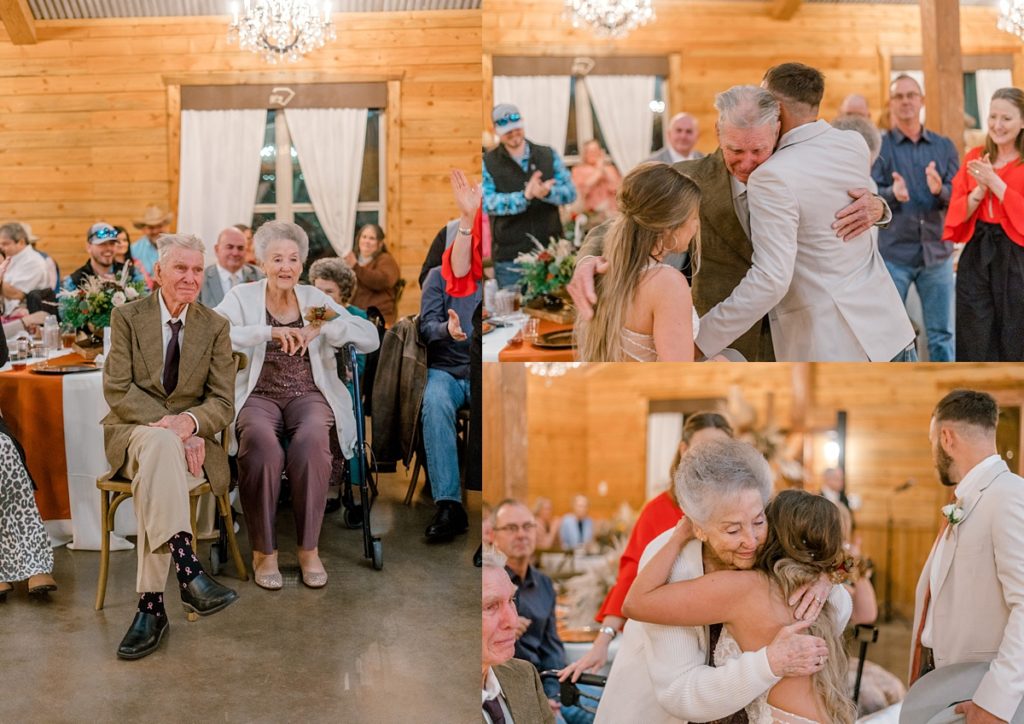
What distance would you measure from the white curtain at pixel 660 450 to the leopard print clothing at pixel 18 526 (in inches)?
76.7

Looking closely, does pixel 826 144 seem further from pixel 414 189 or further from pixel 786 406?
pixel 414 189

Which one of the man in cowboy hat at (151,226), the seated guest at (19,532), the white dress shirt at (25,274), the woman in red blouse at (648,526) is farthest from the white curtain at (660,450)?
the white dress shirt at (25,274)

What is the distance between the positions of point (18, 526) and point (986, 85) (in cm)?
285

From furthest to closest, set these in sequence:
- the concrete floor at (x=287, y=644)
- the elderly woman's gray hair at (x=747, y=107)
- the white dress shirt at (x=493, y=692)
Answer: the concrete floor at (x=287, y=644) < the white dress shirt at (x=493, y=692) < the elderly woman's gray hair at (x=747, y=107)

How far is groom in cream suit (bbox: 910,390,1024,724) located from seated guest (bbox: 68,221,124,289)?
7.81 ft

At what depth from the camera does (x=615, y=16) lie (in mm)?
2232

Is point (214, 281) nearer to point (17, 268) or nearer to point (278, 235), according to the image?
point (278, 235)

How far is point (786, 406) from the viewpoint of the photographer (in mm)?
2309

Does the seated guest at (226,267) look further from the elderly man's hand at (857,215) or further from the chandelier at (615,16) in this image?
the elderly man's hand at (857,215)

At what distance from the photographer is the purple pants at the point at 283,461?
3.25 m

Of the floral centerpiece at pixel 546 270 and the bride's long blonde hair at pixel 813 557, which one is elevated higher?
the floral centerpiece at pixel 546 270

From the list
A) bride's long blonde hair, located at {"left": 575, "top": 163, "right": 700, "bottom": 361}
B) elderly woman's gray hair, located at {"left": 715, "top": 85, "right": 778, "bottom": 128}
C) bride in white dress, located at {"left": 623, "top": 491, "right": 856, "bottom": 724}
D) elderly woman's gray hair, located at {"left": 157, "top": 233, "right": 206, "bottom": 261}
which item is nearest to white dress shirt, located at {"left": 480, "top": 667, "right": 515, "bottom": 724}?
bride in white dress, located at {"left": 623, "top": 491, "right": 856, "bottom": 724}

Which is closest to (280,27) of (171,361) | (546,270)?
(171,361)

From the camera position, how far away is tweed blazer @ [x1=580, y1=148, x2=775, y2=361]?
2221mm
